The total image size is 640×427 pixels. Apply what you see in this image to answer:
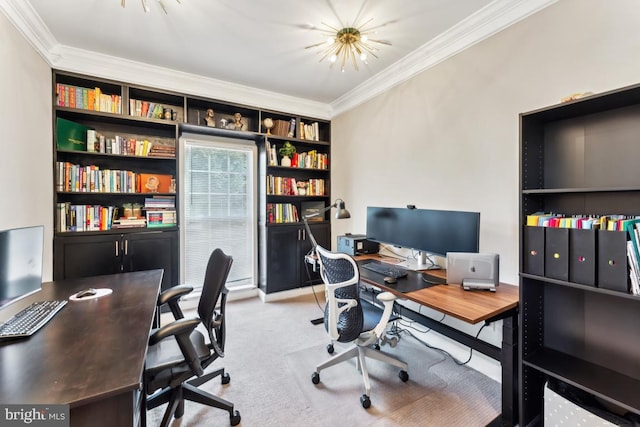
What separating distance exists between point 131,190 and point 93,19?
4.90 ft

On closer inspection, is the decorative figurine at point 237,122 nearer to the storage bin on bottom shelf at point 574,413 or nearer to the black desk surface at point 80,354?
the black desk surface at point 80,354

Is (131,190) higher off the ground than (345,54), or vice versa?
(345,54)

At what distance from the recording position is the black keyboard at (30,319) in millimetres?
1147

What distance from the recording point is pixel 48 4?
75.0 inches

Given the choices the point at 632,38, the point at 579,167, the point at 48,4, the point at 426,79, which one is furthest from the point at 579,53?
the point at 48,4

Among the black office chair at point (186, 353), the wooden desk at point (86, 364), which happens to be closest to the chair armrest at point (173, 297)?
the black office chair at point (186, 353)

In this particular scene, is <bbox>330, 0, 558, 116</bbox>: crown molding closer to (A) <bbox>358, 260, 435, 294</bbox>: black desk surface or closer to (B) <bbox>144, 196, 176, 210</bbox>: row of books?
(A) <bbox>358, 260, 435, 294</bbox>: black desk surface

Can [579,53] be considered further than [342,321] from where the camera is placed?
No

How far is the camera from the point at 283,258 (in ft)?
12.0

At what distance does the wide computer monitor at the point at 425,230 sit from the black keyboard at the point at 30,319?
2.41 metres

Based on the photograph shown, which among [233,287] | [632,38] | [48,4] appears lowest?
[233,287]

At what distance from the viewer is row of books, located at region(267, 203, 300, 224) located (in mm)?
3625

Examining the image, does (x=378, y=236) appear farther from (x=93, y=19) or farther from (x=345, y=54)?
(x=93, y=19)

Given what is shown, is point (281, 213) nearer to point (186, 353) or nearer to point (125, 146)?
point (125, 146)
